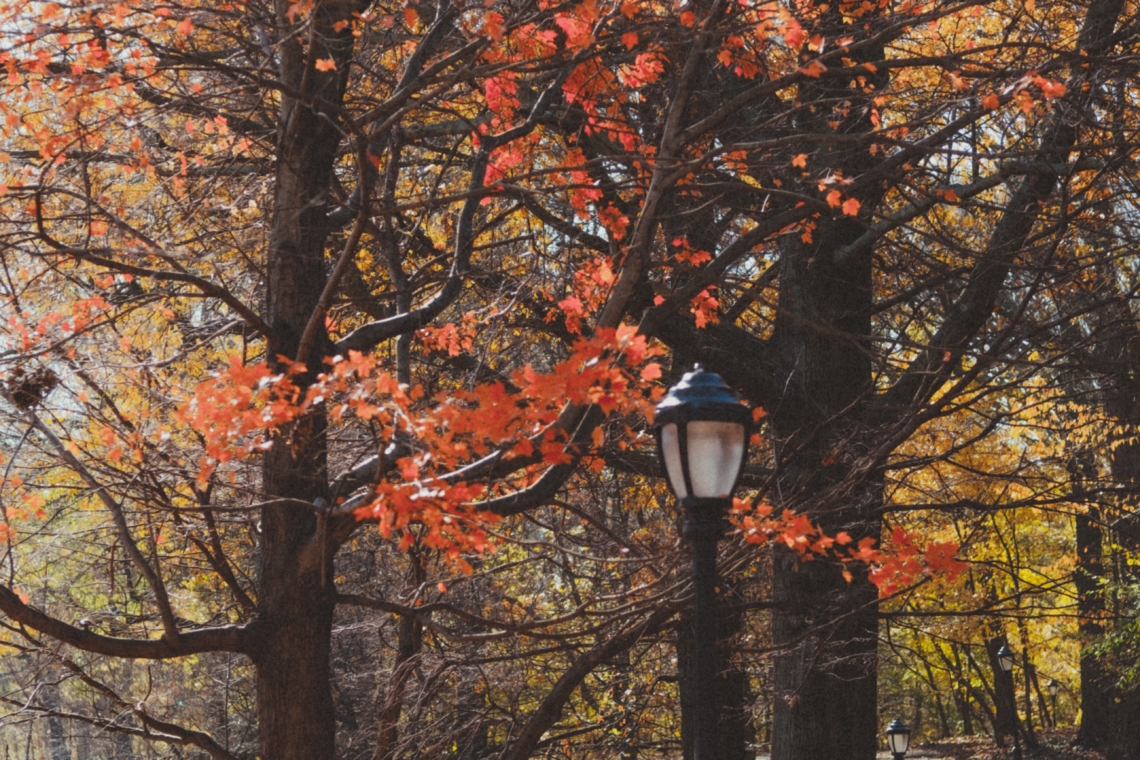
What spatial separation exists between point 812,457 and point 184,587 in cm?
661

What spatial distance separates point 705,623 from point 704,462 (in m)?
0.61

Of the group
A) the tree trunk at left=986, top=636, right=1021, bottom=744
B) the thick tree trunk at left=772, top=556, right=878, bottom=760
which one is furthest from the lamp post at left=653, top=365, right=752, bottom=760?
the tree trunk at left=986, top=636, right=1021, bottom=744

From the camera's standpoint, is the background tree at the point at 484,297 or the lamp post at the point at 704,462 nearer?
the lamp post at the point at 704,462

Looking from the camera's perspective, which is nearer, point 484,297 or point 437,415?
point 437,415

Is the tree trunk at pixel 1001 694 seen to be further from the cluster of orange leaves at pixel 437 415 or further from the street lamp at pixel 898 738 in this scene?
the cluster of orange leaves at pixel 437 415

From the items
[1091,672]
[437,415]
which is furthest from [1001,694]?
[437,415]

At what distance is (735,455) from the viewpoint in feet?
13.7

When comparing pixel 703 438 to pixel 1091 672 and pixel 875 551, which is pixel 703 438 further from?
pixel 1091 672

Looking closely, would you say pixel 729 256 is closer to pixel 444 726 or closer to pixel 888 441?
pixel 888 441

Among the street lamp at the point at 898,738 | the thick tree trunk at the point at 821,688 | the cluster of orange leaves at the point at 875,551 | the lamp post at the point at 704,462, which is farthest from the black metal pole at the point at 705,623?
the street lamp at the point at 898,738

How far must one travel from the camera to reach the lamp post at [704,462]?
4113mm

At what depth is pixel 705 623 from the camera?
13.8 feet

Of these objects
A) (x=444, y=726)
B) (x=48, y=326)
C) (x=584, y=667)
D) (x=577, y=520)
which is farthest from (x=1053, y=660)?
(x=48, y=326)

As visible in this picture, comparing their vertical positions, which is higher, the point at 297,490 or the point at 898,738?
the point at 297,490
